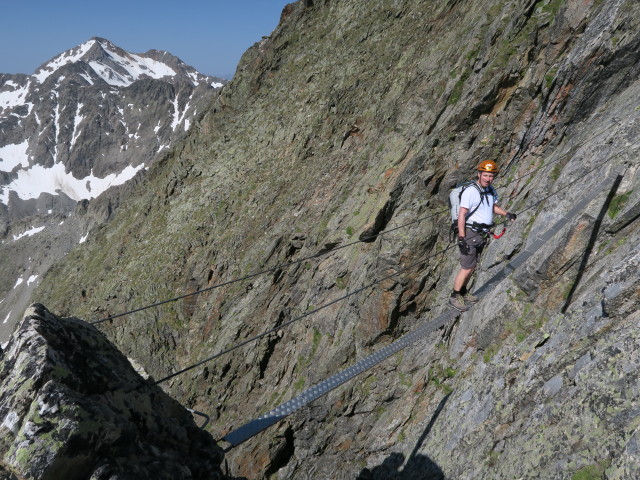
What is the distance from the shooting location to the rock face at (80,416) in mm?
4336

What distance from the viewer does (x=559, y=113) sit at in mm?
12383

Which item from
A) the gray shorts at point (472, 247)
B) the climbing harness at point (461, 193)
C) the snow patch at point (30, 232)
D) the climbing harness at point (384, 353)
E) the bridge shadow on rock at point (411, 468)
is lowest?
the bridge shadow on rock at point (411, 468)

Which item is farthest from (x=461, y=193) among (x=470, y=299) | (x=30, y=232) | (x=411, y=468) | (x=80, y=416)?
(x=30, y=232)

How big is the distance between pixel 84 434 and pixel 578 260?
328 inches

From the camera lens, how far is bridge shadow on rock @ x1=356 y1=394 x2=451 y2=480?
752cm

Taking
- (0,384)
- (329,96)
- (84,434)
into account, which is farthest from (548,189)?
(329,96)

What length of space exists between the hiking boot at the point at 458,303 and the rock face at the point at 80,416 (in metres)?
6.17

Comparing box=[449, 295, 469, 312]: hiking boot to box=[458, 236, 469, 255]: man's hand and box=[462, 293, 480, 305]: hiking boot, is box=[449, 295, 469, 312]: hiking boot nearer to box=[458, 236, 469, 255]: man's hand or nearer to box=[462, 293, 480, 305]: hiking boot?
box=[462, 293, 480, 305]: hiking boot

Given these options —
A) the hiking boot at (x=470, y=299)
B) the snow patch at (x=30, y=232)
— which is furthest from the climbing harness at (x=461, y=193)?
the snow patch at (x=30, y=232)

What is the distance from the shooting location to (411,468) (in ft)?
27.0

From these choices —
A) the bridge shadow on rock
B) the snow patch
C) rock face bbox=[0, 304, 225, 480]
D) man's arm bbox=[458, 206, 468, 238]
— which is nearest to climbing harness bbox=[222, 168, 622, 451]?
rock face bbox=[0, 304, 225, 480]

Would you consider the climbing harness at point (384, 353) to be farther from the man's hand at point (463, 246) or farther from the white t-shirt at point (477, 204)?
the white t-shirt at point (477, 204)

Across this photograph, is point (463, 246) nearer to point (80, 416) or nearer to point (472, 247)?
point (472, 247)

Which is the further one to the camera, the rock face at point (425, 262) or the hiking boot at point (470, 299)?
the hiking boot at point (470, 299)
